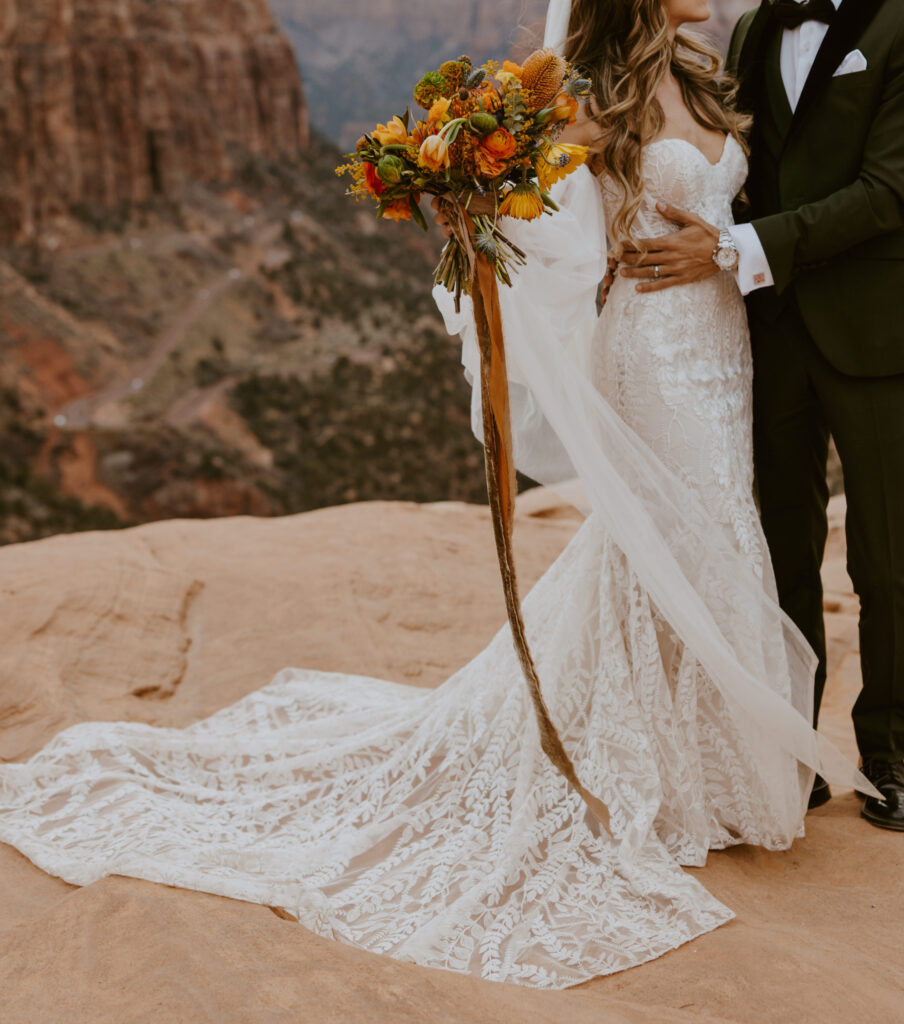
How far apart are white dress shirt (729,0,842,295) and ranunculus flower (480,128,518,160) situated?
81cm

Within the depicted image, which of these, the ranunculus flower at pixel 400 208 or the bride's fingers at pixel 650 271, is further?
the bride's fingers at pixel 650 271

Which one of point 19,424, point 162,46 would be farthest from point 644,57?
point 162,46

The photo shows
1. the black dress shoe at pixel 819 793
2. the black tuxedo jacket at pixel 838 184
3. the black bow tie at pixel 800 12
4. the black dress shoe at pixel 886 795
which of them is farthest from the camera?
the black dress shoe at pixel 819 793

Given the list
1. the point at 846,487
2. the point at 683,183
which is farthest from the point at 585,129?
the point at 846,487

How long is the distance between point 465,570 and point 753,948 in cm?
340

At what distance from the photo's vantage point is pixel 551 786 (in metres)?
2.82

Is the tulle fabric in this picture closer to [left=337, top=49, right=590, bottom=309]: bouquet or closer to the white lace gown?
the white lace gown

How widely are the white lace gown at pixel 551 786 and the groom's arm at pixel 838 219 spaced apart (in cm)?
10

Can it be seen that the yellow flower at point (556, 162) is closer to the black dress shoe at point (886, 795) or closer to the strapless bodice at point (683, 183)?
the strapless bodice at point (683, 183)

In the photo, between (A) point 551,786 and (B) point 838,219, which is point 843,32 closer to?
(B) point 838,219

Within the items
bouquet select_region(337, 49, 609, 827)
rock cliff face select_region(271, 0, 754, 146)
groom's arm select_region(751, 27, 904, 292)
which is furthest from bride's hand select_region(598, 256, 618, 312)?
rock cliff face select_region(271, 0, 754, 146)

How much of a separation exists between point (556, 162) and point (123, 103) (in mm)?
40851

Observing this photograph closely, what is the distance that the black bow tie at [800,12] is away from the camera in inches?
112

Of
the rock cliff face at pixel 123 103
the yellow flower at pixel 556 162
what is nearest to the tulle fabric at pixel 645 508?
the yellow flower at pixel 556 162
